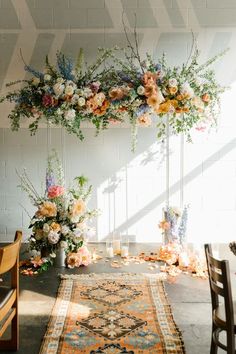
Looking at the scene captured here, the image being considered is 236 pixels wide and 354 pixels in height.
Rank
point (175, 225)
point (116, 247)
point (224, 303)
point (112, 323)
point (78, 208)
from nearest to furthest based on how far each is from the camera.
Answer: point (224, 303) → point (112, 323) → point (78, 208) → point (175, 225) → point (116, 247)

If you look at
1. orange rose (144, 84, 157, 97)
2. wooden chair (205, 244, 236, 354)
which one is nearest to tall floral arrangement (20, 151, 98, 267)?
orange rose (144, 84, 157, 97)

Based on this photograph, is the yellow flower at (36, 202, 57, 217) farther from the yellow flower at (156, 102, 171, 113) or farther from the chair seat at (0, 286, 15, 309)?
the chair seat at (0, 286, 15, 309)

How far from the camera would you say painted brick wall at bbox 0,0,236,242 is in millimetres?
6312

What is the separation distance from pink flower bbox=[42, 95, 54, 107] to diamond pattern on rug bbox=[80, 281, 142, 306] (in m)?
2.08

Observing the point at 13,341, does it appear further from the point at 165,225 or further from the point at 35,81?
the point at 35,81

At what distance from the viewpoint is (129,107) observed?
18.3 ft

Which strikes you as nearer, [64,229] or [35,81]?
[64,229]

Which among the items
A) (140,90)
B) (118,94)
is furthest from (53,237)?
(140,90)

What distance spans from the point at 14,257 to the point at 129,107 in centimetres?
292

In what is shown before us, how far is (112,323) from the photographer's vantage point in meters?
3.72

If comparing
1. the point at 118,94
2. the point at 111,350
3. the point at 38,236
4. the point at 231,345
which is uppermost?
the point at 118,94

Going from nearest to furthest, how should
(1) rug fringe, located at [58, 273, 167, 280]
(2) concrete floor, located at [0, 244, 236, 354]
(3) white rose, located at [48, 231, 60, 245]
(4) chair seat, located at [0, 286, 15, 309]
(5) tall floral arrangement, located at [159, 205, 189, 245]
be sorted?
1. (4) chair seat, located at [0, 286, 15, 309]
2. (2) concrete floor, located at [0, 244, 236, 354]
3. (1) rug fringe, located at [58, 273, 167, 280]
4. (3) white rose, located at [48, 231, 60, 245]
5. (5) tall floral arrangement, located at [159, 205, 189, 245]

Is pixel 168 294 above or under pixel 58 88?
under

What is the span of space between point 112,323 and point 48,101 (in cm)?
270
